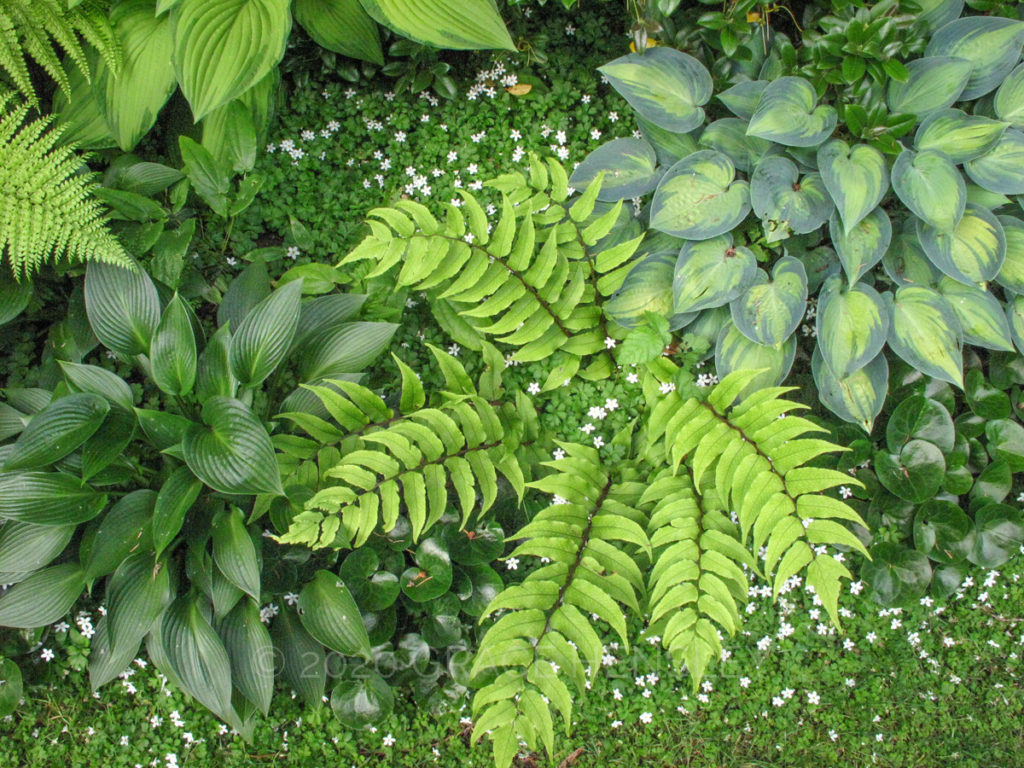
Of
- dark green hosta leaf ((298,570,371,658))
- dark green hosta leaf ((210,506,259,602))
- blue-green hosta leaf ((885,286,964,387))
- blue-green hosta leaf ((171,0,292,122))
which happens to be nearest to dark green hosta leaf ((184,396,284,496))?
dark green hosta leaf ((210,506,259,602))

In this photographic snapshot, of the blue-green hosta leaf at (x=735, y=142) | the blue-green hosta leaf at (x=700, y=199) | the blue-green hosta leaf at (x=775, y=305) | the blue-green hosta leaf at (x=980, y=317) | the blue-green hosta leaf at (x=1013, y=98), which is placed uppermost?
the blue-green hosta leaf at (x=1013, y=98)

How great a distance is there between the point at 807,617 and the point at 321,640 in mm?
1815

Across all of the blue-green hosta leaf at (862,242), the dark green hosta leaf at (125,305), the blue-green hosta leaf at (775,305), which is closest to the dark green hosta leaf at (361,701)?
the dark green hosta leaf at (125,305)

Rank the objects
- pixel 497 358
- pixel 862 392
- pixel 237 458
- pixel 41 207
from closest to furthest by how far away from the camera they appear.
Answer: pixel 237 458 → pixel 41 207 → pixel 862 392 → pixel 497 358

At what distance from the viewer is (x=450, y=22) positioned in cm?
269

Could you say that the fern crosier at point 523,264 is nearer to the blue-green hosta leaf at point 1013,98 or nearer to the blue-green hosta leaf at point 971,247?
the blue-green hosta leaf at point 971,247

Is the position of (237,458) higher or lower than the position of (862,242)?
lower

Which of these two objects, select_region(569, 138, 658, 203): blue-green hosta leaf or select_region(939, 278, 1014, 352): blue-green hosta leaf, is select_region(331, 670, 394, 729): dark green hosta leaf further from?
select_region(939, 278, 1014, 352): blue-green hosta leaf

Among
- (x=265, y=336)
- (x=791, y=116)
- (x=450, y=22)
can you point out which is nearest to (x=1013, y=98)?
(x=791, y=116)

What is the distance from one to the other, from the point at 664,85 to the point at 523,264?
32.6 inches

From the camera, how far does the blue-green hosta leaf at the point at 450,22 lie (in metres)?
2.68

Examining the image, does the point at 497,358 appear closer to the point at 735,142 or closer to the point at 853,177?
the point at 735,142

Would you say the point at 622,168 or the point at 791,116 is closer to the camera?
the point at 791,116

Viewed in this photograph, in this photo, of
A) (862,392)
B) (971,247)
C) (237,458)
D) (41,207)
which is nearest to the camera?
(237,458)
